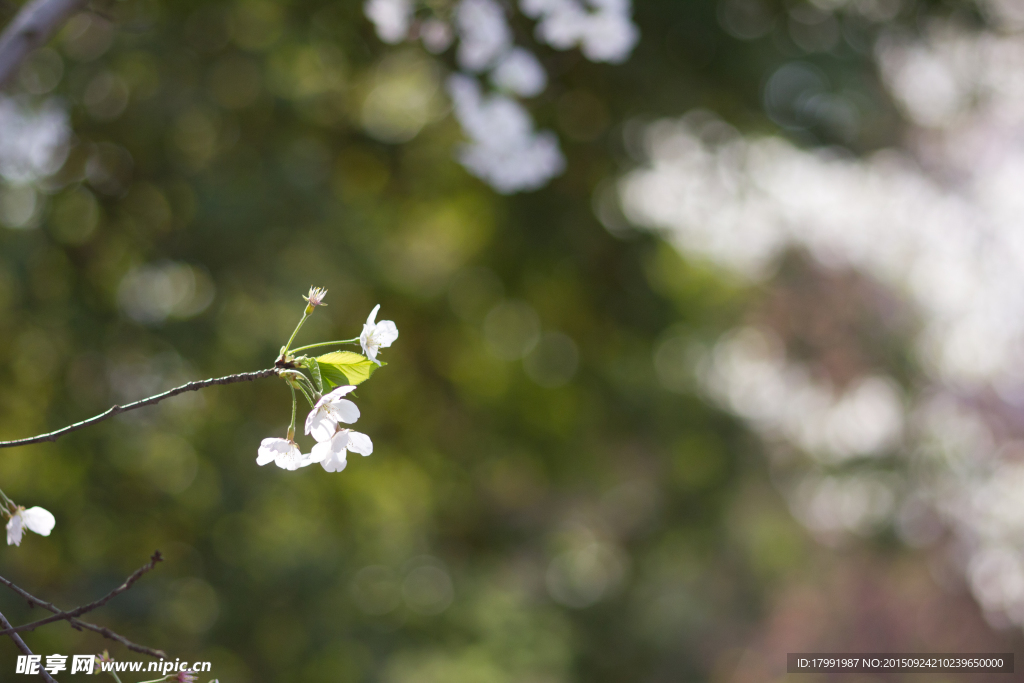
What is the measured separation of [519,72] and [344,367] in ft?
2.85

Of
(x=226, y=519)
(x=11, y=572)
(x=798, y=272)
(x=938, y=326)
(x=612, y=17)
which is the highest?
(x=798, y=272)

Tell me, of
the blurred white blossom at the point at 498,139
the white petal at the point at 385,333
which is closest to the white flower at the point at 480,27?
the blurred white blossom at the point at 498,139

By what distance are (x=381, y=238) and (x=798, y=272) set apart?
3.56 meters

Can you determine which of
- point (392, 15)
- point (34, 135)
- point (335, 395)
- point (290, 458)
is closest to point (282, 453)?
point (290, 458)

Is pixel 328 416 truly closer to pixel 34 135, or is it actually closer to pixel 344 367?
pixel 344 367

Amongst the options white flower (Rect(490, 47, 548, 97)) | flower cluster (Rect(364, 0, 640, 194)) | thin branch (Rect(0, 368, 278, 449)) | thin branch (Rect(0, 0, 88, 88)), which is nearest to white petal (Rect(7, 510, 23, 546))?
thin branch (Rect(0, 368, 278, 449))

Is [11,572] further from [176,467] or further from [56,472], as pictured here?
[176,467]

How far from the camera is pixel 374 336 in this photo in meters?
0.56

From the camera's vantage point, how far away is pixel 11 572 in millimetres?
1920

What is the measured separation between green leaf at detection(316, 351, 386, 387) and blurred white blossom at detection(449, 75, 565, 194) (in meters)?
0.94

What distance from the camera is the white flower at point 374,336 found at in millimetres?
546

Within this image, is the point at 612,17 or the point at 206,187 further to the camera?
the point at 206,187

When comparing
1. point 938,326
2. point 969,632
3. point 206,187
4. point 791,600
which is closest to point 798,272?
point 938,326

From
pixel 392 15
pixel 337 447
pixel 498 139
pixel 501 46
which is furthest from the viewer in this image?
pixel 498 139
